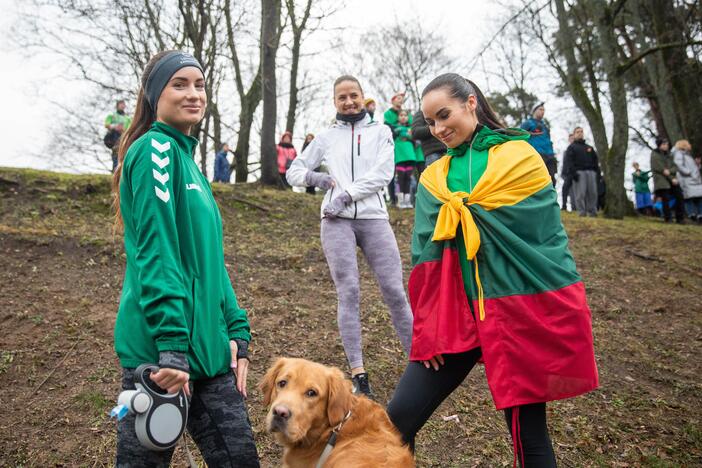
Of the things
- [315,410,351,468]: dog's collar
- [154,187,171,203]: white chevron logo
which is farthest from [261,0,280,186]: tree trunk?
[154,187,171,203]: white chevron logo

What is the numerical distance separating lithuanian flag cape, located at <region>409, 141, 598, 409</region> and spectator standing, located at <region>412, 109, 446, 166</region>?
6.27 meters

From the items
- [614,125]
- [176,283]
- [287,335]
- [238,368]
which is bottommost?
[287,335]

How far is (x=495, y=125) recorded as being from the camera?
3.12 m

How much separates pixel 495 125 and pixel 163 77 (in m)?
1.86

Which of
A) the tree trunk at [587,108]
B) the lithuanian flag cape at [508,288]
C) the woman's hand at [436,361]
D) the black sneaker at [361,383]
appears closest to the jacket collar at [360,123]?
the lithuanian flag cape at [508,288]

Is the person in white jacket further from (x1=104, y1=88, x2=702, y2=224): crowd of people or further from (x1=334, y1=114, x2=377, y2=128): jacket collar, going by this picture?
(x1=104, y1=88, x2=702, y2=224): crowd of people

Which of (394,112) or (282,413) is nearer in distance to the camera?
(282,413)

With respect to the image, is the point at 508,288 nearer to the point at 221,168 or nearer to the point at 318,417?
the point at 318,417

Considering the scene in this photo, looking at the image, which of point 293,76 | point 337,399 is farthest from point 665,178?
point 337,399

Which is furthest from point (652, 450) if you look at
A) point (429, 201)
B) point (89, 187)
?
point (89, 187)

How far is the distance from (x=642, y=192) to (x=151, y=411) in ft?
69.6

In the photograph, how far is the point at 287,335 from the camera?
5.96 meters

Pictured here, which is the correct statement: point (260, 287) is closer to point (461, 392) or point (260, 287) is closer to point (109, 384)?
point (109, 384)

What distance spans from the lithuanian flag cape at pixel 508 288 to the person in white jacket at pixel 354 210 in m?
1.52
